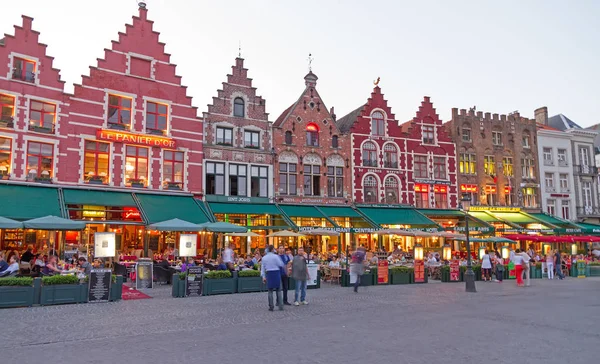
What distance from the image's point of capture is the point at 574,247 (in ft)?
140

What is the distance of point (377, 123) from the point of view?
37.1 metres

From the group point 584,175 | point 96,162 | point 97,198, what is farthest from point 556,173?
point 97,198

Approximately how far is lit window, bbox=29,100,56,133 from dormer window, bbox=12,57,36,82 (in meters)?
1.24

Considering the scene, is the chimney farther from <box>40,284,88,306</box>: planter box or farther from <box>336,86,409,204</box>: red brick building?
<box>40,284,88,306</box>: planter box

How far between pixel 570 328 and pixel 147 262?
14945 millimetres

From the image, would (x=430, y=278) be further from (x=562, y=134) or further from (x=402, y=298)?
(x=562, y=134)

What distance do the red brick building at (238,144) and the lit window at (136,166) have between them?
3.69 meters

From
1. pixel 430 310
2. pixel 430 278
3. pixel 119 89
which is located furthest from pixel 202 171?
pixel 430 310

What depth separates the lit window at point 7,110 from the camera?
2455 centimetres

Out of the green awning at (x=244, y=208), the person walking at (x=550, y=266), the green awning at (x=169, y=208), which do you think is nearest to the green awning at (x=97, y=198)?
the green awning at (x=169, y=208)

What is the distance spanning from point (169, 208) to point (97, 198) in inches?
147

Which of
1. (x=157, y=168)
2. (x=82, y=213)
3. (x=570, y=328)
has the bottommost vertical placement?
(x=570, y=328)

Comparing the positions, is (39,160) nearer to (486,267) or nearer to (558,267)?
(486,267)

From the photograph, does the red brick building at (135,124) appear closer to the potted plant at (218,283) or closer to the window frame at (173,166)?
the window frame at (173,166)
